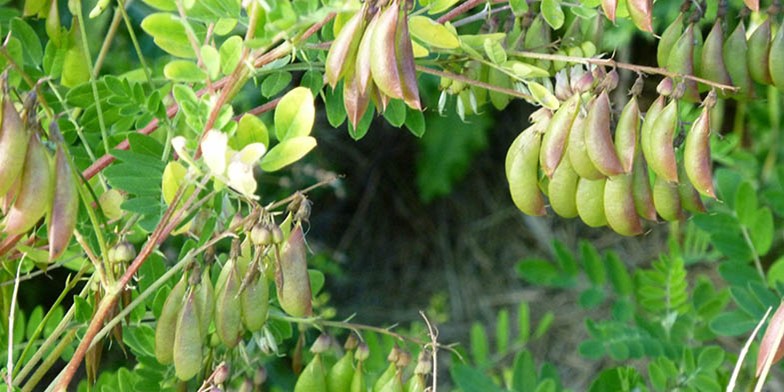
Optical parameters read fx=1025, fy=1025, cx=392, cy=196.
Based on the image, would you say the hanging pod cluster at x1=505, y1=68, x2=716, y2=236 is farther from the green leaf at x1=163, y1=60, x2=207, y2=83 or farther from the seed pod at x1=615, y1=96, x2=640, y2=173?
the green leaf at x1=163, y1=60, x2=207, y2=83

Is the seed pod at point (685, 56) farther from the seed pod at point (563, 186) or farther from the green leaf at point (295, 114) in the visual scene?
the green leaf at point (295, 114)

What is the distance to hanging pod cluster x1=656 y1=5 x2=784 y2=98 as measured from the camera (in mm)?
674

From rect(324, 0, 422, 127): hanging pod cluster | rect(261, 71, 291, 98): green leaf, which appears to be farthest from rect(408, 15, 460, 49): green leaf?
rect(261, 71, 291, 98): green leaf

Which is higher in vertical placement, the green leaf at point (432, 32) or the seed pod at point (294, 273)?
the green leaf at point (432, 32)

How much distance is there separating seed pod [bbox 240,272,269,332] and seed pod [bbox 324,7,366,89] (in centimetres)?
13

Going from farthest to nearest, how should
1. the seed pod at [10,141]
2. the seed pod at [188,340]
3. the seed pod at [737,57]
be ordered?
the seed pod at [737,57], the seed pod at [188,340], the seed pod at [10,141]

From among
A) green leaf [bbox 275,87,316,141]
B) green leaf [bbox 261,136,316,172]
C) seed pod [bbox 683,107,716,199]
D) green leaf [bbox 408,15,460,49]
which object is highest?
green leaf [bbox 408,15,460,49]

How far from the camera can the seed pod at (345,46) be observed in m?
0.53

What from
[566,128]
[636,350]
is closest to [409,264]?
[636,350]

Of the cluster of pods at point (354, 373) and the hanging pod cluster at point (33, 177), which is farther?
the cluster of pods at point (354, 373)

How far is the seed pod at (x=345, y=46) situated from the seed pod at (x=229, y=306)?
129 mm

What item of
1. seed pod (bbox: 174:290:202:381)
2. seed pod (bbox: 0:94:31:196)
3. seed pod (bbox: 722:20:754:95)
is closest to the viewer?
seed pod (bbox: 0:94:31:196)

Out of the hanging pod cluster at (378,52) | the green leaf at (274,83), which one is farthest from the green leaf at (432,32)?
the green leaf at (274,83)

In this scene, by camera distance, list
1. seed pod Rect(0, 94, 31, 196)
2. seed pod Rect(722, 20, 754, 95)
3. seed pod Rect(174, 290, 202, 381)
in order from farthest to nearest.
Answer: seed pod Rect(722, 20, 754, 95) < seed pod Rect(174, 290, 202, 381) < seed pod Rect(0, 94, 31, 196)
